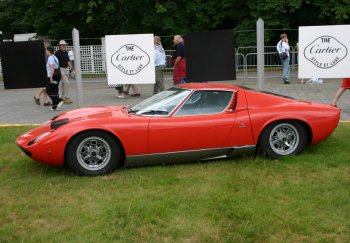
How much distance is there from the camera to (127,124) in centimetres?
610

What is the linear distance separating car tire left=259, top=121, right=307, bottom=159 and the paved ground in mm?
3499

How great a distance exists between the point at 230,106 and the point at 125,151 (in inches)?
60.4

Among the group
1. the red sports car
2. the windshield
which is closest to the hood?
the red sports car

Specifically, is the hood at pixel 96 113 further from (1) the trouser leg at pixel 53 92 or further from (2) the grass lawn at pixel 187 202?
(1) the trouser leg at pixel 53 92

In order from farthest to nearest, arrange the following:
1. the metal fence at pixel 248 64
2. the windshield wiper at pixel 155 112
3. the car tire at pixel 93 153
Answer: the metal fence at pixel 248 64, the windshield wiper at pixel 155 112, the car tire at pixel 93 153

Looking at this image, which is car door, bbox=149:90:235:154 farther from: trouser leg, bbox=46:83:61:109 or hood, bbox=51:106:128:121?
trouser leg, bbox=46:83:61:109

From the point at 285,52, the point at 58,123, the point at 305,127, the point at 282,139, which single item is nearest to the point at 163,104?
the point at 58,123

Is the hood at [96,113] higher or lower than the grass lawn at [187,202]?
higher

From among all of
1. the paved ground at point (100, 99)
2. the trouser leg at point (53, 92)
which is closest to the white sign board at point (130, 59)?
the trouser leg at point (53, 92)

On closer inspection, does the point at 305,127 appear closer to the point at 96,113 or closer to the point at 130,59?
the point at 96,113

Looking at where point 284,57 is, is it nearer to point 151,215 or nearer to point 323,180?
point 323,180

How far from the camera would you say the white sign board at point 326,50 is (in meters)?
10.1

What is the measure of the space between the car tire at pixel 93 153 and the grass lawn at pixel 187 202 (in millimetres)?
133

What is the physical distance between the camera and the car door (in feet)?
20.1
